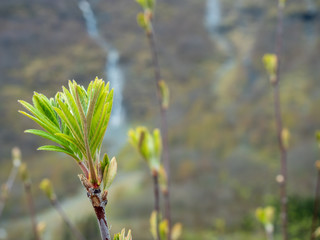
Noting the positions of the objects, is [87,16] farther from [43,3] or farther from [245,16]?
[245,16]

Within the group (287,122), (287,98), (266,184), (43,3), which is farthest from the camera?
(43,3)

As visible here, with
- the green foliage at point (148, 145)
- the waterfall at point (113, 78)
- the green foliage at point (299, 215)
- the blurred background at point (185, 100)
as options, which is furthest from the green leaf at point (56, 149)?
the waterfall at point (113, 78)

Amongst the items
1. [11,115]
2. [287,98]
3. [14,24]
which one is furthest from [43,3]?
[287,98]

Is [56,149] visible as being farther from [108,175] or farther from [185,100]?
[185,100]

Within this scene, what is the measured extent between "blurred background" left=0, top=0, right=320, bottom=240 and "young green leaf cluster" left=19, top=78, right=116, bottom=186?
5.92 feet

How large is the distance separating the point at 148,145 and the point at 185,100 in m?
3.53

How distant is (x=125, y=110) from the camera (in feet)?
13.6

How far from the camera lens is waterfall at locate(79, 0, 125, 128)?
410 cm

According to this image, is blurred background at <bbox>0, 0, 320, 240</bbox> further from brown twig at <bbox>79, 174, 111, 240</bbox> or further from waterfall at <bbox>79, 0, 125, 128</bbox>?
brown twig at <bbox>79, 174, 111, 240</bbox>

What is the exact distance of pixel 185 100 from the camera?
392 cm

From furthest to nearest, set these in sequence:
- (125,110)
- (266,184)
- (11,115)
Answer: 1. (125,110)
2. (11,115)
3. (266,184)

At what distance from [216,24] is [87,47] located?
7.46 feet

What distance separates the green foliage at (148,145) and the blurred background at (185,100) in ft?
5.17

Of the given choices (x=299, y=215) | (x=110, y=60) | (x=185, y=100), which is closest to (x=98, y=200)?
(x=299, y=215)
